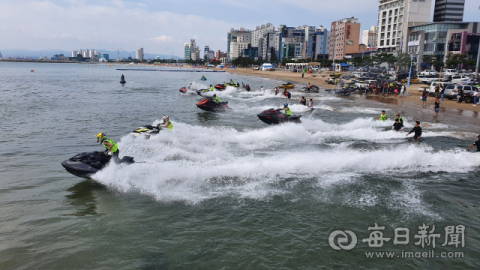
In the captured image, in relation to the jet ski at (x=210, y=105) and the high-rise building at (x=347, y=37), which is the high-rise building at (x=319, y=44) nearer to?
the high-rise building at (x=347, y=37)

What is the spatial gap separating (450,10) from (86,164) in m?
147

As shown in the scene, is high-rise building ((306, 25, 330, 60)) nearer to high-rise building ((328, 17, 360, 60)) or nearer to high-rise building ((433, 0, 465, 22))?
high-rise building ((328, 17, 360, 60))

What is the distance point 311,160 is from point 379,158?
11.2 ft

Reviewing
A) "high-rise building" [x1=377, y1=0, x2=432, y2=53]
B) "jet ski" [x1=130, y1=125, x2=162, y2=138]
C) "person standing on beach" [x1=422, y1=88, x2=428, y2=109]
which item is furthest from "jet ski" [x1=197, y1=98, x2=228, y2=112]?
"high-rise building" [x1=377, y1=0, x2=432, y2=53]

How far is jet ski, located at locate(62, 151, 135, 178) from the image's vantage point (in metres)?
12.3

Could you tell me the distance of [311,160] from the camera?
14.8m

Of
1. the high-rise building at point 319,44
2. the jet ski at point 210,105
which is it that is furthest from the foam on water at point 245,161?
the high-rise building at point 319,44

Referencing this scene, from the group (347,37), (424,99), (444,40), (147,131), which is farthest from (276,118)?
(347,37)

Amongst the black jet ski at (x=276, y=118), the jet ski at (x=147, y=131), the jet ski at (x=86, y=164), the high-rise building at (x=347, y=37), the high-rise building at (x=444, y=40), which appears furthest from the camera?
the high-rise building at (x=347, y=37)

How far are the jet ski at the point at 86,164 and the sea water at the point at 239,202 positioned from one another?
1.02 feet

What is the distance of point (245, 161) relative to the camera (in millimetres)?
14758

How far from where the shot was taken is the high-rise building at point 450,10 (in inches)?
4801

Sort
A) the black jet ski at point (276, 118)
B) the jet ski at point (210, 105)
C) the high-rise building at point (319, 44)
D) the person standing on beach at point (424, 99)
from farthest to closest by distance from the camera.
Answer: the high-rise building at point (319, 44) < the person standing on beach at point (424, 99) < the jet ski at point (210, 105) < the black jet ski at point (276, 118)

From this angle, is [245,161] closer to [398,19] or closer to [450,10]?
[398,19]
